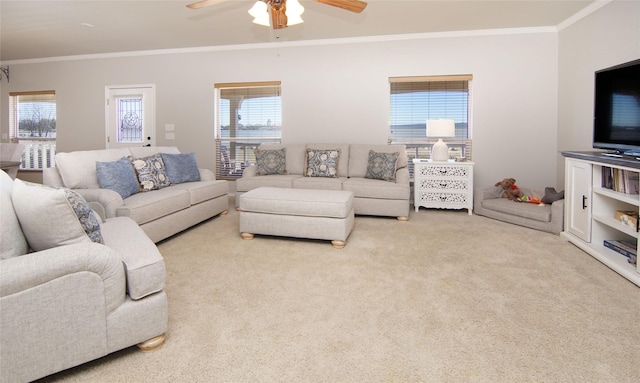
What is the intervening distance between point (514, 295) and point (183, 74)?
5963mm

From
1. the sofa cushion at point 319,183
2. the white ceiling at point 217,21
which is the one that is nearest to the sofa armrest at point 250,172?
the sofa cushion at point 319,183

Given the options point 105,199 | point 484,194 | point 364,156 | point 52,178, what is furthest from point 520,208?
point 52,178

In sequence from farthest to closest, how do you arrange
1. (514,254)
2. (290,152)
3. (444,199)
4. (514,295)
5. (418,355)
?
(290,152), (444,199), (514,254), (514,295), (418,355)

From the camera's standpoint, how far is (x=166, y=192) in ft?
12.9

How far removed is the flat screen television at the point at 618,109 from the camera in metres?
3.10

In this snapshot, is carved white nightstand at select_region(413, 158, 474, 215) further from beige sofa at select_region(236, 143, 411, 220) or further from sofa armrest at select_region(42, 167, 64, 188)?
sofa armrest at select_region(42, 167, 64, 188)

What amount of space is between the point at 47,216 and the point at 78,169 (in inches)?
86.8

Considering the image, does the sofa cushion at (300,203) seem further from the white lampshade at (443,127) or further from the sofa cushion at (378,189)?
the white lampshade at (443,127)

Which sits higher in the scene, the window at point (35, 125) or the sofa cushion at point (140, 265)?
the window at point (35, 125)

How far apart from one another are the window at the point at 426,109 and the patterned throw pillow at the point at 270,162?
1.70 m

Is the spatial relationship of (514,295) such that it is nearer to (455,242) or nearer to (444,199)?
(455,242)

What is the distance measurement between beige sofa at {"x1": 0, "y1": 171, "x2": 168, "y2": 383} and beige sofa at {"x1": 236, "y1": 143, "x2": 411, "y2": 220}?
3.25 m

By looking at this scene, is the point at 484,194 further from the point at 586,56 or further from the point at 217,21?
the point at 217,21

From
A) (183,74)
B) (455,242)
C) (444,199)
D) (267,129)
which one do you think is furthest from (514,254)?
(183,74)
